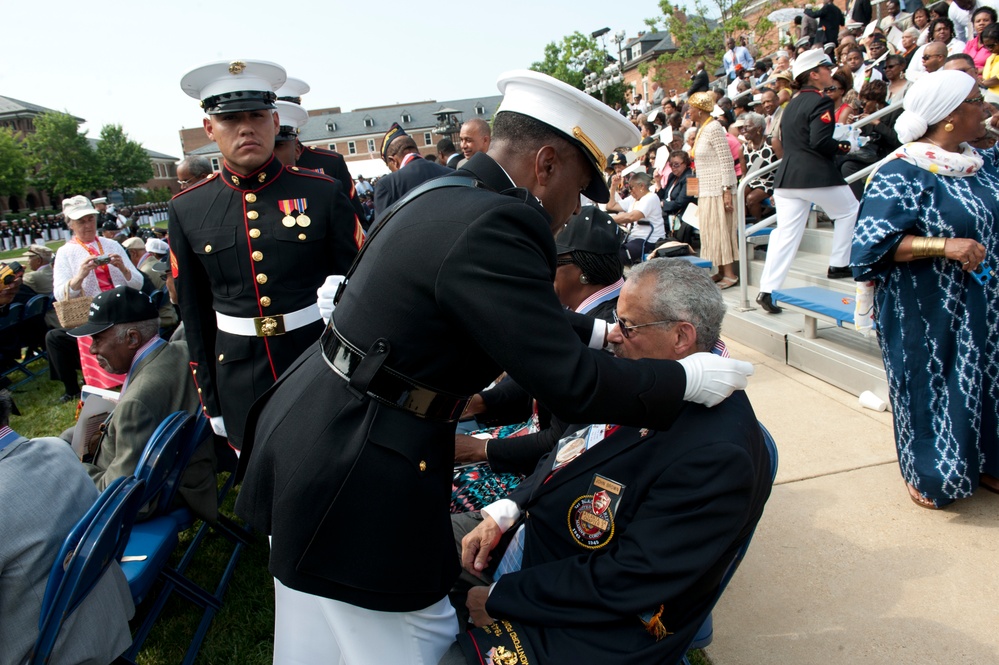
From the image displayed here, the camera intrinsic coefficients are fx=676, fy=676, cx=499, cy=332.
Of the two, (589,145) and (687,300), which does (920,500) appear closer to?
(687,300)

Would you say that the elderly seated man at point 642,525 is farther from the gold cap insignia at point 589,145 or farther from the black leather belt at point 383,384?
the black leather belt at point 383,384

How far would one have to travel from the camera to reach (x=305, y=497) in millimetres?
1486

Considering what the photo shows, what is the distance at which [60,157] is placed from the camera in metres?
72.6

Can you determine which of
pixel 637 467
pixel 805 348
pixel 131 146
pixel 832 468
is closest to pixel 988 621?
pixel 832 468

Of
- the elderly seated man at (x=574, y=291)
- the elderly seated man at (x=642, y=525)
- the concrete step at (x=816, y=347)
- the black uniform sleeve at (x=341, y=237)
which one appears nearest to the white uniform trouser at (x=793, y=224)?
the concrete step at (x=816, y=347)

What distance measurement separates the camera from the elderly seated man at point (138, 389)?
3227 mm

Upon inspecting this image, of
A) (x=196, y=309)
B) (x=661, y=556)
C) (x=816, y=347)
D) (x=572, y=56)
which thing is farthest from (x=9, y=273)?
(x=572, y=56)

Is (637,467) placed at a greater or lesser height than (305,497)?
lesser

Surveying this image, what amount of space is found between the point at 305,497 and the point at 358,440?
0.58 feet

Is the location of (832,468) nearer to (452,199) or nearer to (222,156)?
(452,199)

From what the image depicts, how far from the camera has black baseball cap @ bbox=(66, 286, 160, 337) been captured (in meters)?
3.46

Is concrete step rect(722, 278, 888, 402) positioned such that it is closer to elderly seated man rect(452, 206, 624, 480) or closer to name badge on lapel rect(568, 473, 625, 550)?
elderly seated man rect(452, 206, 624, 480)

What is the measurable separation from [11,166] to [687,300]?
79294 millimetres

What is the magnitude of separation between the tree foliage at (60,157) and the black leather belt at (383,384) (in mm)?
83778
